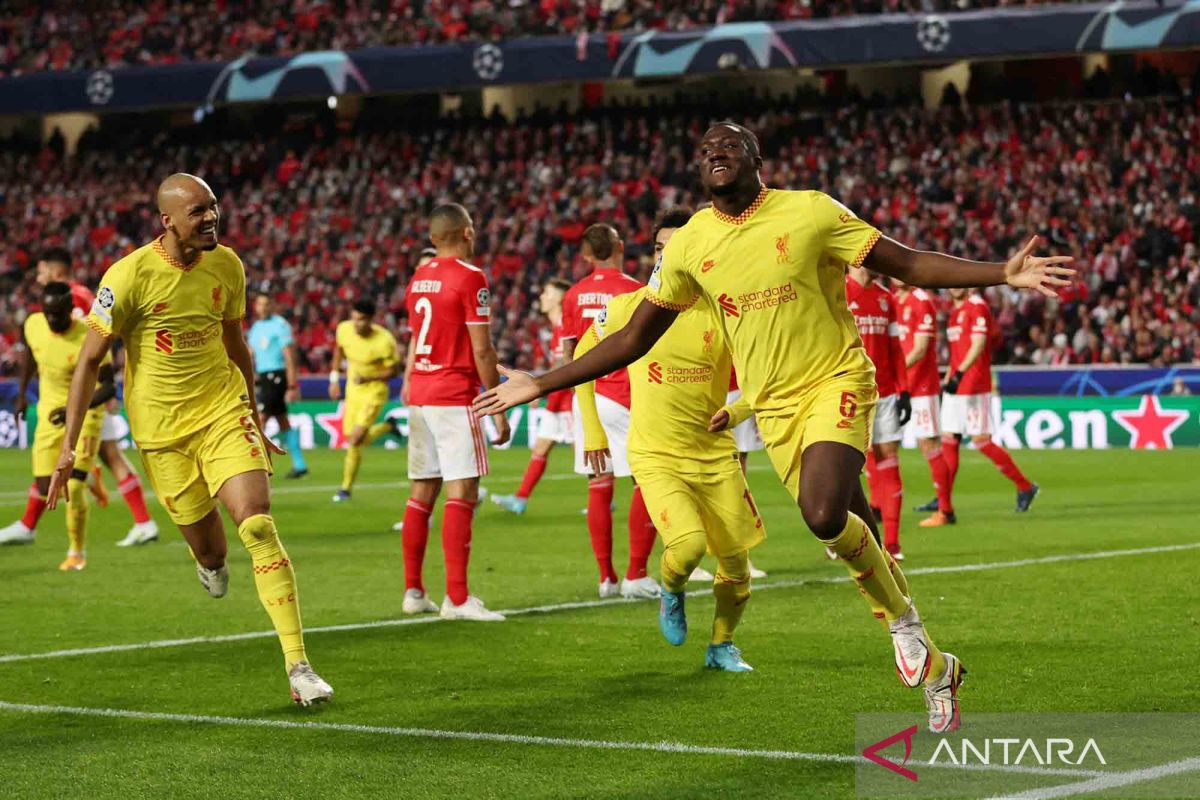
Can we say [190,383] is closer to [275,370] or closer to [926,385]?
[926,385]

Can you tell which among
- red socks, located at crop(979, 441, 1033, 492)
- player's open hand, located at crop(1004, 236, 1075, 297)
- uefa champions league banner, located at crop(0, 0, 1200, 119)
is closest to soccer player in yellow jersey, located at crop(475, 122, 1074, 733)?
player's open hand, located at crop(1004, 236, 1075, 297)

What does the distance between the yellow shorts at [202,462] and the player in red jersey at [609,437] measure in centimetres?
325

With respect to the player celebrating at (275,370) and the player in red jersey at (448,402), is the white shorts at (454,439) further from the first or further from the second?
the player celebrating at (275,370)

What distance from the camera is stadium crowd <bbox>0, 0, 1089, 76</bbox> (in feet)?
129

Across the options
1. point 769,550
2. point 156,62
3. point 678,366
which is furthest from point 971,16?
point 678,366

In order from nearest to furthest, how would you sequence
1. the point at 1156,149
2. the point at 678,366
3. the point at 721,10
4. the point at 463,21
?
1. the point at 678,366
2. the point at 1156,149
3. the point at 721,10
4. the point at 463,21

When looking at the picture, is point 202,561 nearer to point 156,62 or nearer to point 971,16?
point 971,16

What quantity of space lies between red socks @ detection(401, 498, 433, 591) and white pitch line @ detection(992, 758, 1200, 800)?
564cm

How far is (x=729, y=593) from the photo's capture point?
337 inches

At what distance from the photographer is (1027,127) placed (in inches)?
1437

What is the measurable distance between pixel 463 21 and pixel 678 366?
3397cm

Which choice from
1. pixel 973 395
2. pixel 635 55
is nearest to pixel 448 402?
pixel 973 395

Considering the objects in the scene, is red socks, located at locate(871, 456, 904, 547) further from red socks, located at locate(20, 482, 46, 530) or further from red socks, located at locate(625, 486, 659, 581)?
red socks, located at locate(20, 482, 46, 530)

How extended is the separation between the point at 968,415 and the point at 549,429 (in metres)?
4.32
